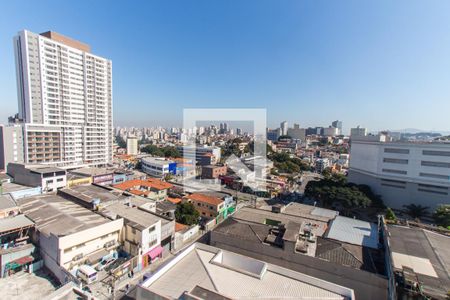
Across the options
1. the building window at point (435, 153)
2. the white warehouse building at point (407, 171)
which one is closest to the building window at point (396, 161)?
the white warehouse building at point (407, 171)

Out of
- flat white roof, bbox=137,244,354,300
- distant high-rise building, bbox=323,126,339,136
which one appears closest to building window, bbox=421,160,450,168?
flat white roof, bbox=137,244,354,300

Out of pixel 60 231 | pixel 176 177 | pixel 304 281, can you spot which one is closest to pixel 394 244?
pixel 304 281

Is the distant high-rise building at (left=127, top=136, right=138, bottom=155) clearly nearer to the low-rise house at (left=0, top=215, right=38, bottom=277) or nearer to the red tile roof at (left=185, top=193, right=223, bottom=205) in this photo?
the red tile roof at (left=185, top=193, right=223, bottom=205)

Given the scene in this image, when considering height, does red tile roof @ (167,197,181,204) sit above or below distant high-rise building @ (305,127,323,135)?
below

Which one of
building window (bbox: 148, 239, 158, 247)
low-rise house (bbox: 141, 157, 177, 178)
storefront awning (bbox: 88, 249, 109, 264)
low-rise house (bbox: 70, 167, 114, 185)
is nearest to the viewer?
storefront awning (bbox: 88, 249, 109, 264)

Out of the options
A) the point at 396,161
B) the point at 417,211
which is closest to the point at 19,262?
the point at 417,211

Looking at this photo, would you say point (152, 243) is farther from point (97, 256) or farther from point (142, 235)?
point (97, 256)

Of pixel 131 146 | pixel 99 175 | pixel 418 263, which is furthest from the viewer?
pixel 131 146
